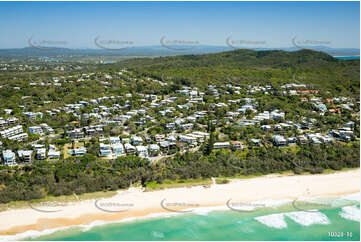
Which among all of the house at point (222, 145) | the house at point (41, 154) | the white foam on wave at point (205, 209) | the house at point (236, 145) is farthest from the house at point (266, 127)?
the house at point (41, 154)

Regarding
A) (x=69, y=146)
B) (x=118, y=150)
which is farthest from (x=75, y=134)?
(x=118, y=150)

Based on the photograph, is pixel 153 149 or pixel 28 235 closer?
pixel 28 235

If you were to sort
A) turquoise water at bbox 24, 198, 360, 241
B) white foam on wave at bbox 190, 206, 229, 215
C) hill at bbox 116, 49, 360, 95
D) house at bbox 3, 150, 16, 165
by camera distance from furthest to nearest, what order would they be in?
hill at bbox 116, 49, 360, 95, house at bbox 3, 150, 16, 165, white foam on wave at bbox 190, 206, 229, 215, turquoise water at bbox 24, 198, 360, 241

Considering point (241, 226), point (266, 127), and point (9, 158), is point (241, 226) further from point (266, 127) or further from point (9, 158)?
point (9, 158)

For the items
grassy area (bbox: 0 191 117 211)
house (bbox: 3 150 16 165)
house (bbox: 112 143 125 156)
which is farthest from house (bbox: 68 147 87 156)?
grassy area (bbox: 0 191 117 211)

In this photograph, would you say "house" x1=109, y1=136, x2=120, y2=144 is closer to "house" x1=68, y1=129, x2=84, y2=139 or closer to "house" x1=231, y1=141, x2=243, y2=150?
"house" x1=68, y1=129, x2=84, y2=139

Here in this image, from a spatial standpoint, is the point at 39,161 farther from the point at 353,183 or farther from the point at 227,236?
the point at 353,183

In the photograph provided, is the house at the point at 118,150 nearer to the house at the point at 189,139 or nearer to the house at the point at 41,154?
the house at the point at 41,154
